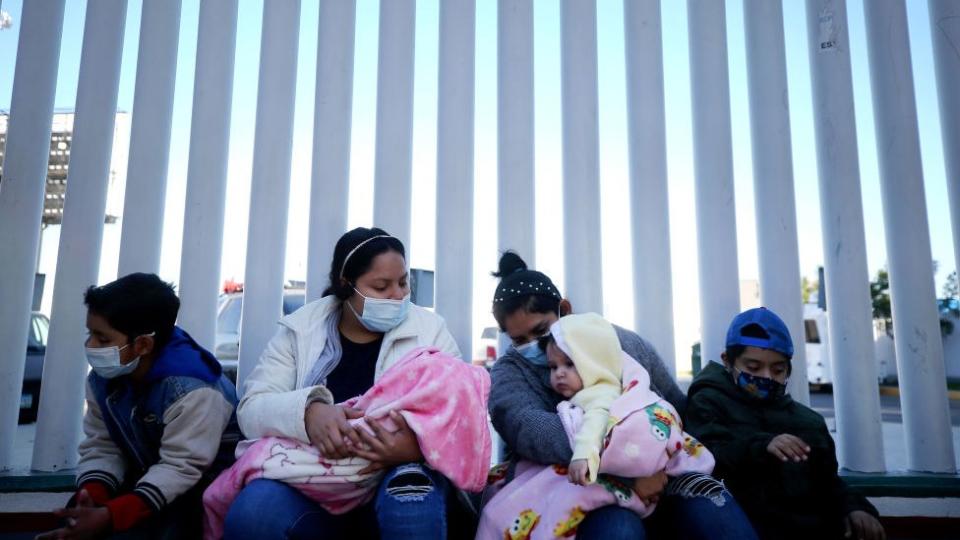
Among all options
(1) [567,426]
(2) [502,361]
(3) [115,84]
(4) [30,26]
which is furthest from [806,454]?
(4) [30,26]

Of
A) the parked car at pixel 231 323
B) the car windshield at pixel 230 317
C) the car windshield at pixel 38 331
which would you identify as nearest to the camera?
the parked car at pixel 231 323

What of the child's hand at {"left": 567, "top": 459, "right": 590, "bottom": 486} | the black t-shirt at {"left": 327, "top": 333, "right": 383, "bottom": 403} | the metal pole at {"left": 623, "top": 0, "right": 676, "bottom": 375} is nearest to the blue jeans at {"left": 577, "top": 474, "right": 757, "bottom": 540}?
the child's hand at {"left": 567, "top": 459, "right": 590, "bottom": 486}

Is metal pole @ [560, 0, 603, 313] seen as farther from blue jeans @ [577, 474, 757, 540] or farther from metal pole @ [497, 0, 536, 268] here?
blue jeans @ [577, 474, 757, 540]

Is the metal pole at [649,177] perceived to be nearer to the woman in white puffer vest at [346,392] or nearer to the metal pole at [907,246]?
the metal pole at [907,246]

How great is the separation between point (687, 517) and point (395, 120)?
2160mm

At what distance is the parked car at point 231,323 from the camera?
4922 millimetres

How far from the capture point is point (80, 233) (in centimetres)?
291

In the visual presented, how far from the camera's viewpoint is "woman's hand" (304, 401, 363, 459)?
6.04 feet

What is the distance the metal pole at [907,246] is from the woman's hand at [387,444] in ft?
7.72

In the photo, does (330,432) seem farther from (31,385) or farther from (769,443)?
(31,385)

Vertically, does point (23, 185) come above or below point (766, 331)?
above

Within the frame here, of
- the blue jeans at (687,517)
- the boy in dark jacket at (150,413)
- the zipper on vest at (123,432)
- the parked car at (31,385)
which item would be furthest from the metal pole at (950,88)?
the parked car at (31,385)

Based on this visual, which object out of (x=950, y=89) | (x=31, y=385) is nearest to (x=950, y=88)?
(x=950, y=89)

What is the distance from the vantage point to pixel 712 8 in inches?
126
